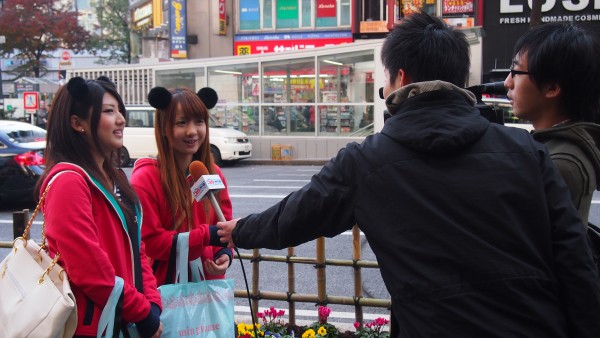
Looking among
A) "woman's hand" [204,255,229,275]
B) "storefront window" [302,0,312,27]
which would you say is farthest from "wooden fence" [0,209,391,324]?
"storefront window" [302,0,312,27]

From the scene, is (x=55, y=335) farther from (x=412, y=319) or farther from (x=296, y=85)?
(x=296, y=85)

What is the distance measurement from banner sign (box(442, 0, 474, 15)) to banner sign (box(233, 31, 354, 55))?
3785 mm

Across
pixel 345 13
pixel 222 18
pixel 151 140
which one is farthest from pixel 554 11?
pixel 151 140

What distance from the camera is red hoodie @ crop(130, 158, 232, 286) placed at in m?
2.54

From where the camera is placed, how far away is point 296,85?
61.7 ft

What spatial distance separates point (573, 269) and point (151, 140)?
16662 millimetres

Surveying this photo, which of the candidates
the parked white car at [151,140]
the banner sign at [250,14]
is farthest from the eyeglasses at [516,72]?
the banner sign at [250,14]

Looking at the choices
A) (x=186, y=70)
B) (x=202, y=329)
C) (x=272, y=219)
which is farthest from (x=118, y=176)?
(x=186, y=70)

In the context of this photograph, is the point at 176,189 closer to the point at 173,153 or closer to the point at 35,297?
the point at 173,153

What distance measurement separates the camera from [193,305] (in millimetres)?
2408

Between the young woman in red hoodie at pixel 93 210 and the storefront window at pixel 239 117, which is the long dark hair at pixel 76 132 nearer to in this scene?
the young woman in red hoodie at pixel 93 210

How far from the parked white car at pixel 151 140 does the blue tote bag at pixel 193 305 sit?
14674 mm

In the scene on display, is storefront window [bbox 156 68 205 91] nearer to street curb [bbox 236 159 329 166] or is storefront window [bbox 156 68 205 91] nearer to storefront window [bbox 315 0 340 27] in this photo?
street curb [bbox 236 159 329 166]

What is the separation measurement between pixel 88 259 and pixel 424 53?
4.00 ft
